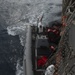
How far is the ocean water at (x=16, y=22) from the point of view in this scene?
9605 mm

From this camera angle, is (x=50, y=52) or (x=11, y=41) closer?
(x=50, y=52)

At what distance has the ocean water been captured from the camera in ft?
31.5

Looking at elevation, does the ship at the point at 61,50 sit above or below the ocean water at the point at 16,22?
above

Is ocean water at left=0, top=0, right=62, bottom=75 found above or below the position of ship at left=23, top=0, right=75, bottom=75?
below

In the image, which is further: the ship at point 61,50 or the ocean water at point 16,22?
the ocean water at point 16,22

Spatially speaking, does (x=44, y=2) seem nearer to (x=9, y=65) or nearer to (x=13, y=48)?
(x=13, y=48)

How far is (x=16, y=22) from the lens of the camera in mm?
13609

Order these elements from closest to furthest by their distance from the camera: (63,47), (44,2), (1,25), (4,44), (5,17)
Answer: (63,47), (4,44), (1,25), (5,17), (44,2)


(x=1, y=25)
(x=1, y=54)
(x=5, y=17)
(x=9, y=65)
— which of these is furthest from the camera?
(x=5, y=17)

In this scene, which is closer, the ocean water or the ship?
the ship

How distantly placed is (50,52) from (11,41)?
3659 mm

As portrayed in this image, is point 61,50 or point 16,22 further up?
point 61,50

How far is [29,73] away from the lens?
7.15 metres

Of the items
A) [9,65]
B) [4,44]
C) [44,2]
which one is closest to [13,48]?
[4,44]
